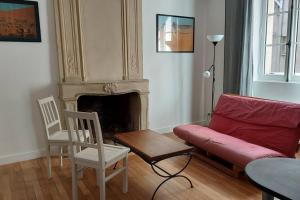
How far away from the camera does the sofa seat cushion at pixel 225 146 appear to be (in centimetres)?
245

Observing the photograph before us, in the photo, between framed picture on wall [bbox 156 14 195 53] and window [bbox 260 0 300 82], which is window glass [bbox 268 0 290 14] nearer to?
window [bbox 260 0 300 82]

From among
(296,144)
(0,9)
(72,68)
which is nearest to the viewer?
(296,144)

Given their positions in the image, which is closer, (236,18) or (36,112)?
(36,112)

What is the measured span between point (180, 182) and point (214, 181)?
37 centimetres

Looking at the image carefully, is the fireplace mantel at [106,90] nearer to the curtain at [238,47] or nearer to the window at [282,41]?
the curtain at [238,47]

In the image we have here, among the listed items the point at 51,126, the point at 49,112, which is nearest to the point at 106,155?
the point at 51,126

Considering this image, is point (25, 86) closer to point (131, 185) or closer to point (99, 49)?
point (99, 49)

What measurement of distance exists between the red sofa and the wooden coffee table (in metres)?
0.51

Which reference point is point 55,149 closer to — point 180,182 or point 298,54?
point 180,182

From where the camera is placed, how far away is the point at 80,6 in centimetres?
321

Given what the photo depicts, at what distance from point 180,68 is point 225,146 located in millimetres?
1943

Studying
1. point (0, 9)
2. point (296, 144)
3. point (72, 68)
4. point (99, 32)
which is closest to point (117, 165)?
point (72, 68)

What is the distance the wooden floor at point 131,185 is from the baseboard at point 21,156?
0.26 feet

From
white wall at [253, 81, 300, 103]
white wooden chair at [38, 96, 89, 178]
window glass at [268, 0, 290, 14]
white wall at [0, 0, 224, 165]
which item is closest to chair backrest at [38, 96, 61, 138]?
white wooden chair at [38, 96, 89, 178]
